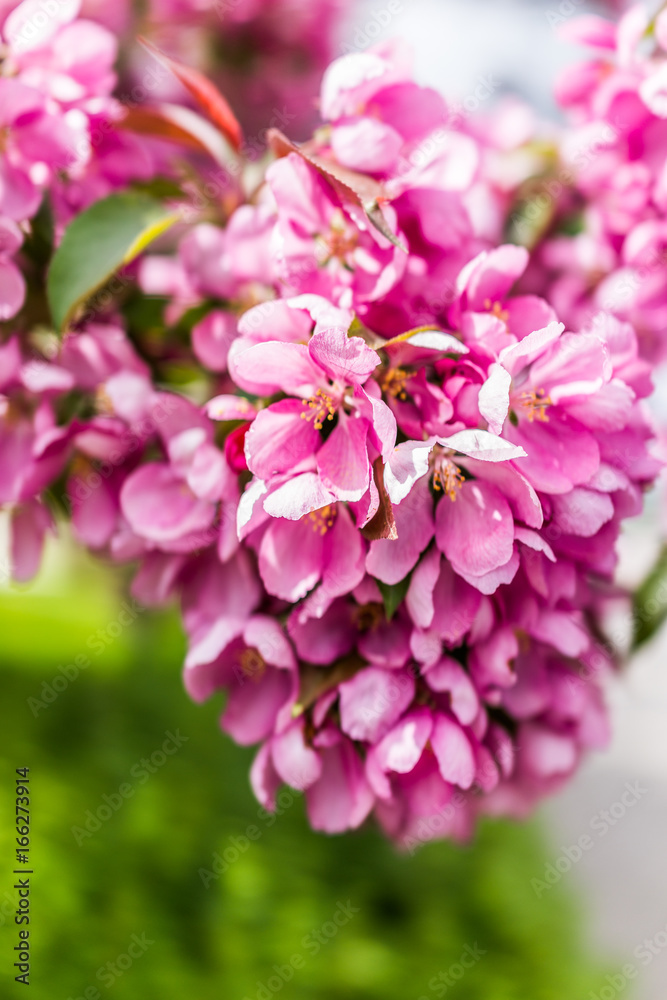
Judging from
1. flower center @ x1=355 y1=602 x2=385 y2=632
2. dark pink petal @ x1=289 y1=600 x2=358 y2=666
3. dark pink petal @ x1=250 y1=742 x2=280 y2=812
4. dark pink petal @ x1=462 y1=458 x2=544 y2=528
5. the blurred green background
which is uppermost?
dark pink petal @ x1=462 y1=458 x2=544 y2=528

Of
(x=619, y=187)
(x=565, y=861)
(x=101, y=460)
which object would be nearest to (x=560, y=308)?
(x=619, y=187)

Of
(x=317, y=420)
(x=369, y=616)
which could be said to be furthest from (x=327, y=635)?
(x=317, y=420)

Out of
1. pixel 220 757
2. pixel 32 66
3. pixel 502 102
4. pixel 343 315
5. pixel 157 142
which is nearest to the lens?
pixel 343 315

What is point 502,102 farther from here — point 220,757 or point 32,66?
point 220,757

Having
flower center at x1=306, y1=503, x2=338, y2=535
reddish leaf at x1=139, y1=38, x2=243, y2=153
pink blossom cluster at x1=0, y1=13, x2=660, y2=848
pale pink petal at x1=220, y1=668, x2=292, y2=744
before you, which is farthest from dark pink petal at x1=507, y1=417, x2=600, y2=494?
reddish leaf at x1=139, y1=38, x2=243, y2=153

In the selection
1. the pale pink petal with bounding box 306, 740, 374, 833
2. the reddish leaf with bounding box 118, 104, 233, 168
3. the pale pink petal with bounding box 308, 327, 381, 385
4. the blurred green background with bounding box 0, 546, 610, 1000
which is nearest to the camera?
the pale pink petal with bounding box 308, 327, 381, 385

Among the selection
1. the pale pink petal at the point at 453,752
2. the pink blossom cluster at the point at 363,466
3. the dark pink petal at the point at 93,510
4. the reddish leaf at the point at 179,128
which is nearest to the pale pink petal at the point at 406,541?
the pink blossom cluster at the point at 363,466

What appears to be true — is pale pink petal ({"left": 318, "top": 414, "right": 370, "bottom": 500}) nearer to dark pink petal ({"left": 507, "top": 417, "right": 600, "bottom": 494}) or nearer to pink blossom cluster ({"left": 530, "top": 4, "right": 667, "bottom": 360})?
dark pink petal ({"left": 507, "top": 417, "right": 600, "bottom": 494})
